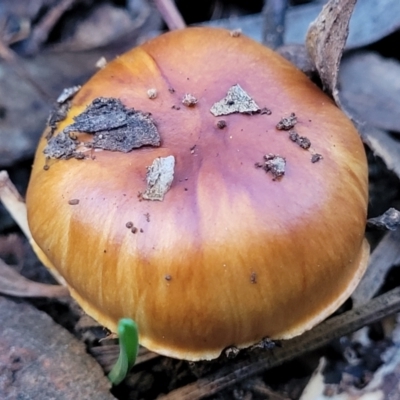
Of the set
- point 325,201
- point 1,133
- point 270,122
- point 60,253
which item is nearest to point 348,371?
point 325,201

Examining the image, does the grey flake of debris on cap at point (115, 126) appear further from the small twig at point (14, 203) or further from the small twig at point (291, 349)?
the small twig at point (291, 349)

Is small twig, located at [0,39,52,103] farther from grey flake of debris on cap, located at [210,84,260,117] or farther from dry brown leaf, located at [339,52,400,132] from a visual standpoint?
dry brown leaf, located at [339,52,400,132]

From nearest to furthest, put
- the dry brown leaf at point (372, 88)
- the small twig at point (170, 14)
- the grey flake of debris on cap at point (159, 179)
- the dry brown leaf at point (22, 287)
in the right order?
A: the grey flake of debris on cap at point (159, 179)
the dry brown leaf at point (22, 287)
the dry brown leaf at point (372, 88)
the small twig at point (170, 14)

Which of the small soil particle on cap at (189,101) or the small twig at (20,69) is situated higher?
the small soil particle on cap at (189,101)

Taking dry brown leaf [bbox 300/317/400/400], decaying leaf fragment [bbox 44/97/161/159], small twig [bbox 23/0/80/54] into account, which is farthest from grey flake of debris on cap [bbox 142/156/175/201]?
small twig [bbox 23/0/80/54]

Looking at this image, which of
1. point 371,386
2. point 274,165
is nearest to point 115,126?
point 274,165

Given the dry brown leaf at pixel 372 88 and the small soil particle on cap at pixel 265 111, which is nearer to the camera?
the small soil particle on cap at pixel 265 111

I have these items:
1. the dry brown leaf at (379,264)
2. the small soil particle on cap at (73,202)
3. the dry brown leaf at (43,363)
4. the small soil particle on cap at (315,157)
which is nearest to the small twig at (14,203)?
the dry brown leaf at (43,363)
